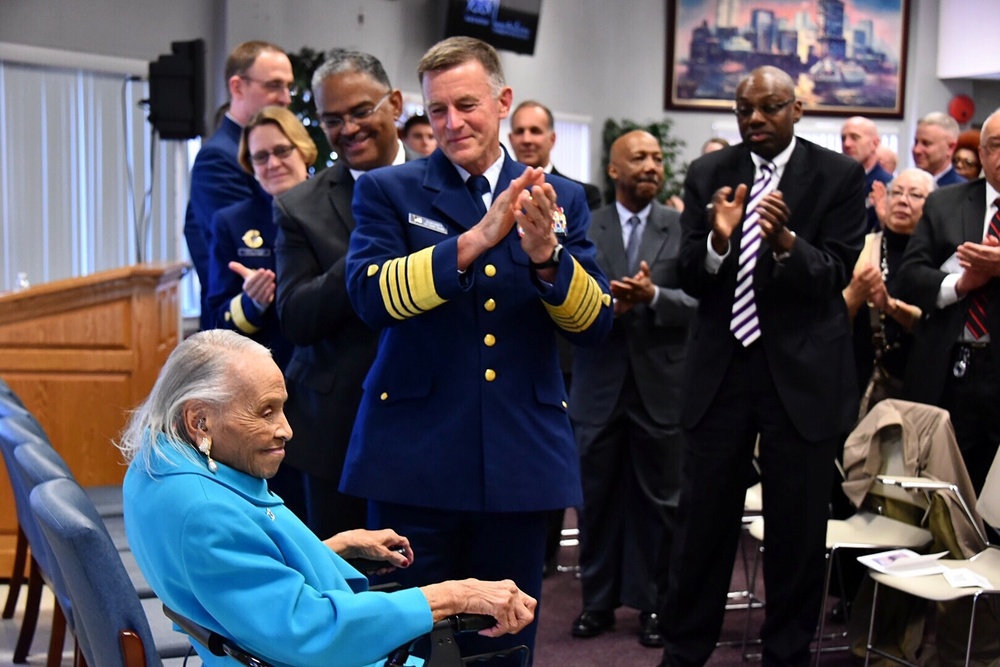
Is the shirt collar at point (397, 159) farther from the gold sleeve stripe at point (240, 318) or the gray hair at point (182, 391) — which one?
the gray hair at point (182, 391)

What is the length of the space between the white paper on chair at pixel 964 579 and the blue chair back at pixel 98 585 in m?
2.12

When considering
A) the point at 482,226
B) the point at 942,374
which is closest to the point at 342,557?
the point at 482,226

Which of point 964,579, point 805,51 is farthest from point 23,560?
point 805,51

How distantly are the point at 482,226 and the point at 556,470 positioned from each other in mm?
518

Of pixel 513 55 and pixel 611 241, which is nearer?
pixel 611 241

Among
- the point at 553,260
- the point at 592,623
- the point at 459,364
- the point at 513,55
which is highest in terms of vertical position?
the point at 513,55

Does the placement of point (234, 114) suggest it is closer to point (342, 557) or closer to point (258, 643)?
point (342, 557)

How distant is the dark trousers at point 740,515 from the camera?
326 centimetres

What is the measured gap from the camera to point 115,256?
297 inches

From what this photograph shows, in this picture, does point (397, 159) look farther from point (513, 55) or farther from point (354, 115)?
point (513, 55)

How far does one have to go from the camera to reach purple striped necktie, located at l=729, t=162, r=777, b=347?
3.27 meters

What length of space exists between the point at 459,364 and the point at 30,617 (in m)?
2.08

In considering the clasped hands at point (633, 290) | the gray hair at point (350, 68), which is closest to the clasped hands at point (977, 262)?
the clasped hands at point (633, 290)

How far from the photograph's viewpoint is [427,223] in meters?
2.38
